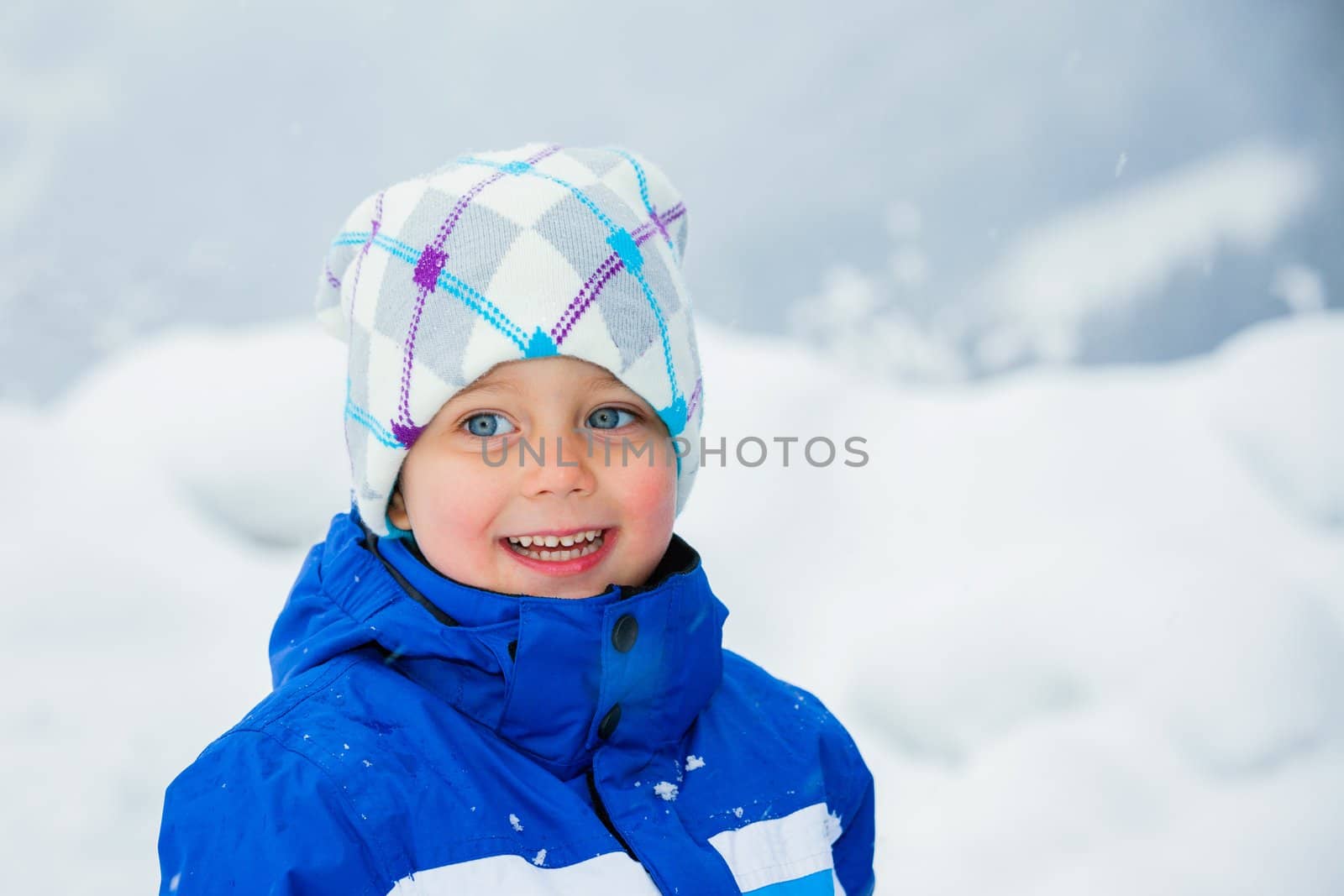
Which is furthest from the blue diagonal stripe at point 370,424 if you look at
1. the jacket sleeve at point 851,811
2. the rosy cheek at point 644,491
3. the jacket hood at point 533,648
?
the jacket sleeve at point 851,811

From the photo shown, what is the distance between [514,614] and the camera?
0.88 m

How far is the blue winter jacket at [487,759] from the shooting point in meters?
0.76

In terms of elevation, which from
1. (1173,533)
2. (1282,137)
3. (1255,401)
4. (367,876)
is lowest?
(367,876)

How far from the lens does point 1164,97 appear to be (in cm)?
321

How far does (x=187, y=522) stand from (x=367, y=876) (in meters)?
1.46

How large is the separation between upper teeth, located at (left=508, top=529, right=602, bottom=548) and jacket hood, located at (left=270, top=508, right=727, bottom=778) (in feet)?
0.18

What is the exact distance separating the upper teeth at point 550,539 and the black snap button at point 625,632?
96 millimetres

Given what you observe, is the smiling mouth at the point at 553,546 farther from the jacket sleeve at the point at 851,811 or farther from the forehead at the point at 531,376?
the jacket sleeve at the point at 851,811

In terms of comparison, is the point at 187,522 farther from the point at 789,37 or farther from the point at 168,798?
the point at 789,37

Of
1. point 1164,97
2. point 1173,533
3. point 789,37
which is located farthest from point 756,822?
point 1164,97

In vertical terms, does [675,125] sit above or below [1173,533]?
above

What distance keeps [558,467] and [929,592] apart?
57.0 inches

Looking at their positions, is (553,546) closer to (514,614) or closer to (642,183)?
(514,614)

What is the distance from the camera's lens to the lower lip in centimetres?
94
